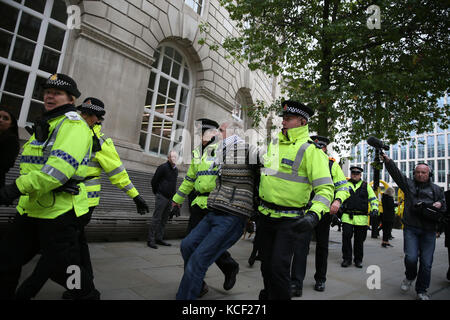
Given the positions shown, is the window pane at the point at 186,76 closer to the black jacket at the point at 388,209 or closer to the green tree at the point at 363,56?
the green tree at the point at 363,56

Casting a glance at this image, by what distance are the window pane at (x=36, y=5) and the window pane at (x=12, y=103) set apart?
212 cm

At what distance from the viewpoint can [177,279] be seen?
4.01 metres

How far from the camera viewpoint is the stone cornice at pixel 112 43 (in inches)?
276

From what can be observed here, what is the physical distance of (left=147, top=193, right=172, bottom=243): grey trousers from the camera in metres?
6.16

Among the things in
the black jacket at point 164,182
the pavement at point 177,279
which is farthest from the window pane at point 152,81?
the pavement at point 177,279

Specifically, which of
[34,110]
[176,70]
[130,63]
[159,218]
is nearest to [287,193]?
[159,218]

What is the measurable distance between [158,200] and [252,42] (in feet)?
19.9

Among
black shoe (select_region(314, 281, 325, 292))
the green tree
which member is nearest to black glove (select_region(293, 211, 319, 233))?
black shoe (select_region(314, 281, 325, 292))

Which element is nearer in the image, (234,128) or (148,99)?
(234,128)

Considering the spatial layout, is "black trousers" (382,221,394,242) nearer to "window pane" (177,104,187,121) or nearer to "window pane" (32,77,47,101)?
"window pane" (177,104,187,121)

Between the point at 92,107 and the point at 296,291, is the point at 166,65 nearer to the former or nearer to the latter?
the point at 92,107

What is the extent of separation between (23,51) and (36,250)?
6.06 metres

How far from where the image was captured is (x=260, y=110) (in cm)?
983

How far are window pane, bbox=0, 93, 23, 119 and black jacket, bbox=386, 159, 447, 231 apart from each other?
7.49 m
